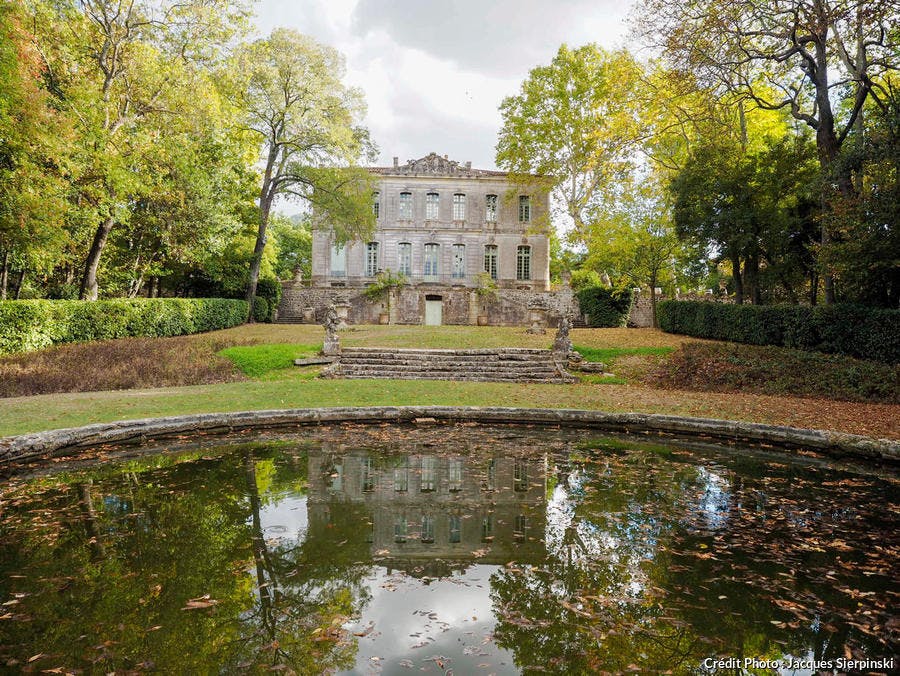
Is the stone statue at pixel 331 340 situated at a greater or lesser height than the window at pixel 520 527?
greater

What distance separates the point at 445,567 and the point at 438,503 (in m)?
1.24

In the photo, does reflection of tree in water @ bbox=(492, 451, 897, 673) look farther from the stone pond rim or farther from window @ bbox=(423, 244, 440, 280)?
window @ bbox=(423, 244, 440, 280)

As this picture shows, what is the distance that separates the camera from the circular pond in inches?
105

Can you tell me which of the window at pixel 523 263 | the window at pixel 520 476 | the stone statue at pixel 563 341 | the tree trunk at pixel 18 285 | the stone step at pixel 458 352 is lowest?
the window at pixel 520 476

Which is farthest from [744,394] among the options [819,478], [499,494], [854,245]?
[499,494]

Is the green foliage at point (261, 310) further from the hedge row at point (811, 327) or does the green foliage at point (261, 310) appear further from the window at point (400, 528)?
the window at point (400, 528)

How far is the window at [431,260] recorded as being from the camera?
3262 cm

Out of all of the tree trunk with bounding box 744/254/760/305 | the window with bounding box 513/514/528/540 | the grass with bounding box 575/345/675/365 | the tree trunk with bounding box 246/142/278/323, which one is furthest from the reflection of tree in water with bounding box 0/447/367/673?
the tree trunk with bounding box 246/142/278/323

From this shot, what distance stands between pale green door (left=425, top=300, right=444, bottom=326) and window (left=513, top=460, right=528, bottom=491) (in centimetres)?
2308

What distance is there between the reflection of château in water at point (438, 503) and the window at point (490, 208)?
27.9m

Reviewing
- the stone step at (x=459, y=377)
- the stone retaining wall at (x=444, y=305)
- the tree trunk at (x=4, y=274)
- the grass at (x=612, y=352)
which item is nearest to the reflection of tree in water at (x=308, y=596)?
the stone step at (x=459, y=377)

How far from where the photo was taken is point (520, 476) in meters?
5.69

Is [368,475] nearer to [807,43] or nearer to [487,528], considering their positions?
[487,528]

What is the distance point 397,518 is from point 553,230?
29254mm
